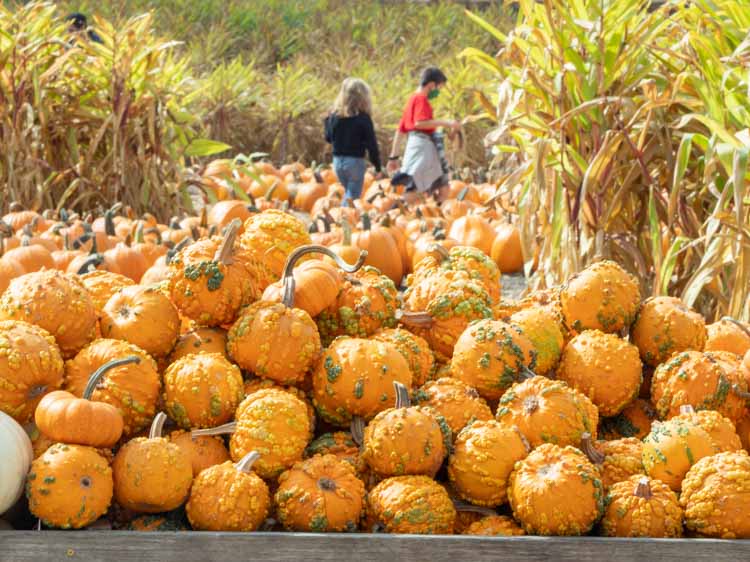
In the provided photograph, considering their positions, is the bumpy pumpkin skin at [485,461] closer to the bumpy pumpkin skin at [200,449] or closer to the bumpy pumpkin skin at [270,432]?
the bumpy pumpkin skin at [270,432]

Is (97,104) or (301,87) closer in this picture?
(97,104)

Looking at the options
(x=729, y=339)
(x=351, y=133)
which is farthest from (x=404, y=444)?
(x=351, y=133)

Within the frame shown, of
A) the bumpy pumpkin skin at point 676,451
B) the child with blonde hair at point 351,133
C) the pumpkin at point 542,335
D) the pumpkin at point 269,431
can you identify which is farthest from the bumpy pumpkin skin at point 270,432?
the child with blonde hair at point 351,133

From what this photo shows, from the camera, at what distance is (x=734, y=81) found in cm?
428

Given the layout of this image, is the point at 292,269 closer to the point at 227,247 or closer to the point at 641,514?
the point at 227,247

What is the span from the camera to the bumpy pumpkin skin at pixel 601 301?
2.77 meters

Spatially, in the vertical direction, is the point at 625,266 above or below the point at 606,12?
below

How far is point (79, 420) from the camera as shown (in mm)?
2225

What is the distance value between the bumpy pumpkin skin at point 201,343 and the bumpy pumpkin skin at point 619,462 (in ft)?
3.41

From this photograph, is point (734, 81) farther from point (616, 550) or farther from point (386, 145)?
point (386, 145)

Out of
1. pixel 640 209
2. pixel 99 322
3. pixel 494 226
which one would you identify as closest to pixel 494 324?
pixel 99 322

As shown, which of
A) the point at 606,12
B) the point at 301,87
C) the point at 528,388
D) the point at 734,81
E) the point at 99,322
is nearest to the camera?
the point at 528,388

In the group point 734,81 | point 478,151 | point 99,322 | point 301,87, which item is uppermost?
point 734,81

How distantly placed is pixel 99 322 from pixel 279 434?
71cm
